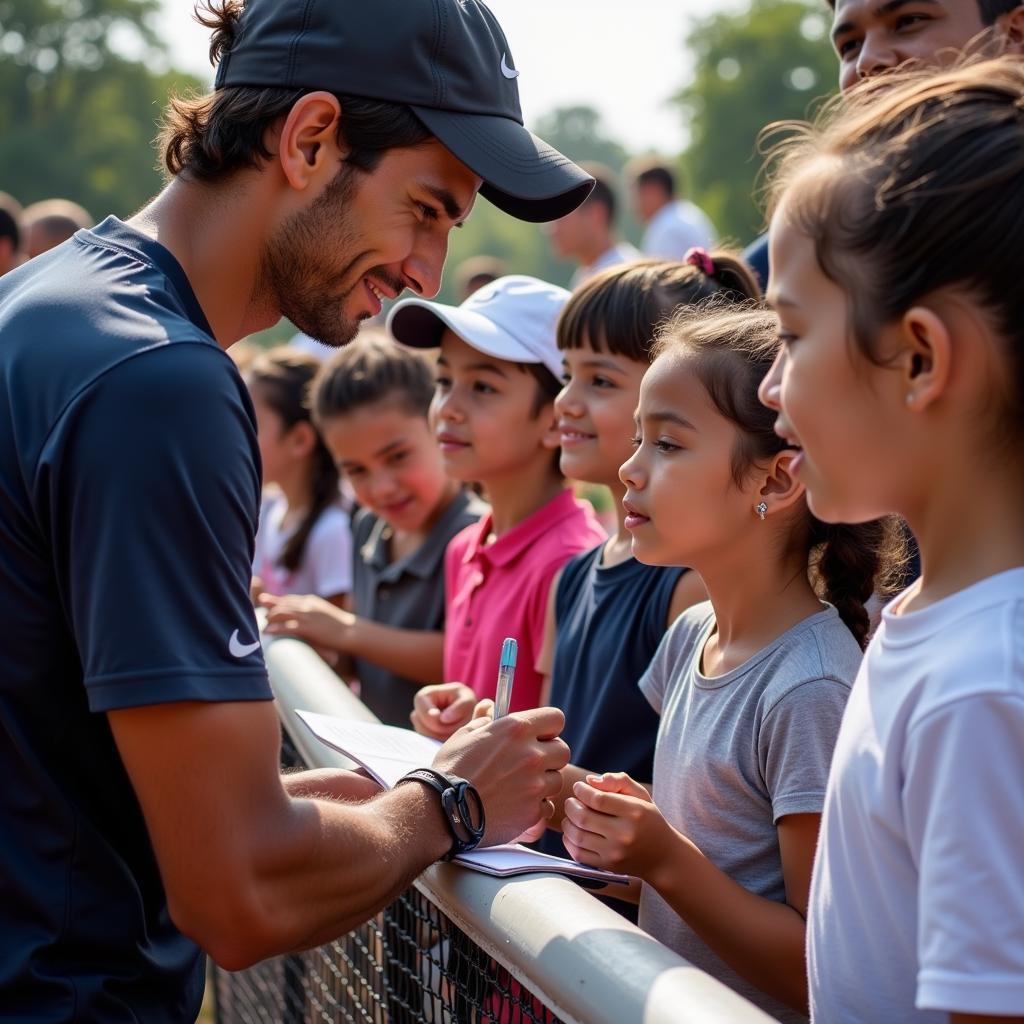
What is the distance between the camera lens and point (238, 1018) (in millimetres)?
4293

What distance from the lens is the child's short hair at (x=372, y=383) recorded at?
15.0ft

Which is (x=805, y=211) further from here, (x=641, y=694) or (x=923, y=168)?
(x=641, y=694)

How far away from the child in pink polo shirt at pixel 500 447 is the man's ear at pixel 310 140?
135 cm

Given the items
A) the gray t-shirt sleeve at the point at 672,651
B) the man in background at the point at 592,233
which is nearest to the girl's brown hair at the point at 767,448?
the gray t-shirt sleeve at the point at 672,651

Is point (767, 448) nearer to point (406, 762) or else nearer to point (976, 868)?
point (406, 762)

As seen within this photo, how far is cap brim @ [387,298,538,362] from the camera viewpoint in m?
3.71

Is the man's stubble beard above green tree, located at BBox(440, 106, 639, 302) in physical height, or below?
above

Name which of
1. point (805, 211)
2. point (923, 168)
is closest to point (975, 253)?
point (923, 168)

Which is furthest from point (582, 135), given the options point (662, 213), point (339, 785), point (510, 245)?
point (339, 785)

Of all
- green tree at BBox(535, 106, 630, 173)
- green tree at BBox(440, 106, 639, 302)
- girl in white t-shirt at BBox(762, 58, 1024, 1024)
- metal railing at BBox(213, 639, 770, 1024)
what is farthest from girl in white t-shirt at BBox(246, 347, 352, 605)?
green tree at BBox(535, 106, 630, 173)

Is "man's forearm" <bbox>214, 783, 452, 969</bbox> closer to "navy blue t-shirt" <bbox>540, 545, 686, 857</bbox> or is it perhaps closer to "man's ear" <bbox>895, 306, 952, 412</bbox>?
"navy blue t-shirt" <bbox>540, 545, 686, 857</bbox>

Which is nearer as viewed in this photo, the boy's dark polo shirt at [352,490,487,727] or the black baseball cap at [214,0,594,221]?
the black baseball cap at [214,0,594,221]

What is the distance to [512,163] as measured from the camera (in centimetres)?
249

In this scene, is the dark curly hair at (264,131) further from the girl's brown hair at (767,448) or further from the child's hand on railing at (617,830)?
the child's hand on railing at (617,830)
